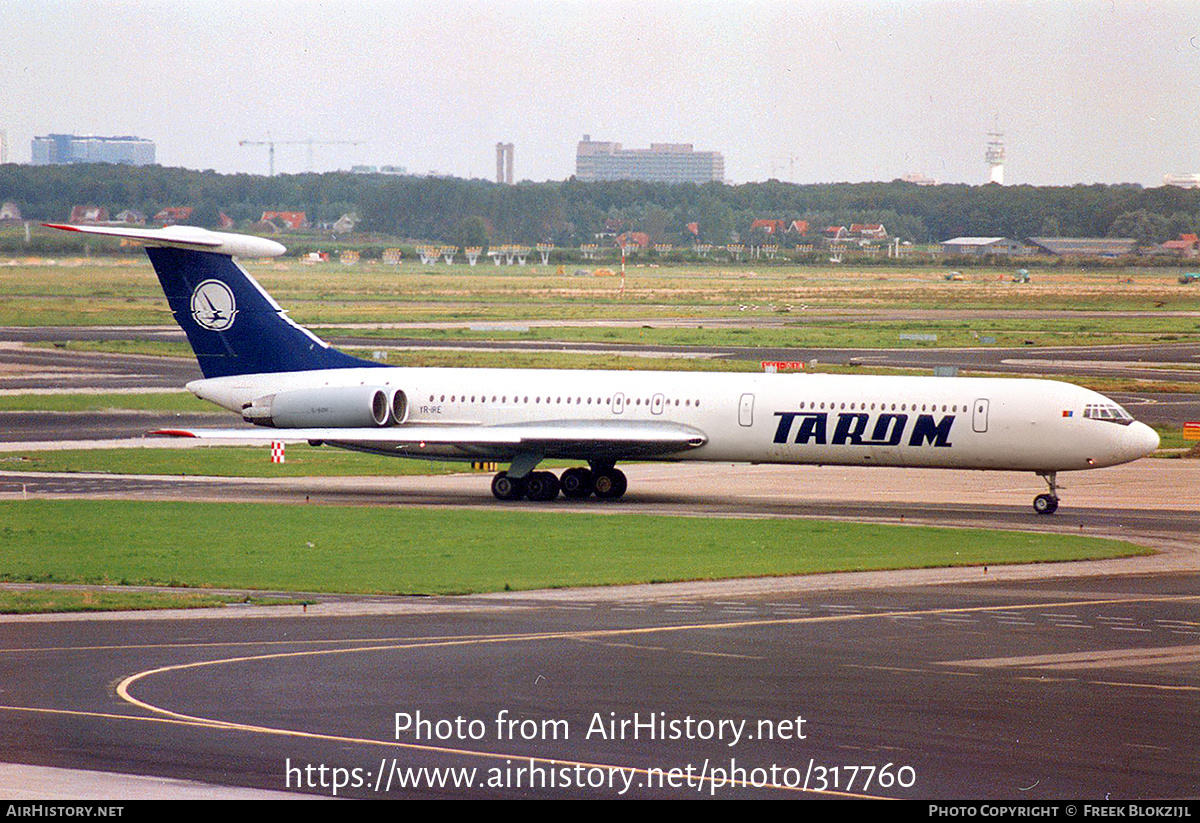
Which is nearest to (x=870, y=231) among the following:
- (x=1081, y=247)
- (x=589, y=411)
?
(x=1081, y=247)

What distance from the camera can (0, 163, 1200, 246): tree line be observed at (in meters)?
105

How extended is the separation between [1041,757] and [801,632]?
8.10 m

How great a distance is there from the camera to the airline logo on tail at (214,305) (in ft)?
150

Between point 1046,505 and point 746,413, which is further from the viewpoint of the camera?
point 746,413

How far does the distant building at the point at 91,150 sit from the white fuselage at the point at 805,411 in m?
66.3

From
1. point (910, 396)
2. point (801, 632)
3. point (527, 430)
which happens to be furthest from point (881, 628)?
point (527, 430)

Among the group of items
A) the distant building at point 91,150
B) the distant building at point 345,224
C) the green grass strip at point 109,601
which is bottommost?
the green grass strip at point 109,601

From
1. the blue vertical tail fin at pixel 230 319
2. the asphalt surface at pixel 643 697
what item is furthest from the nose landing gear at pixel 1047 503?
the blue vertical tail fin at pixel 230 319

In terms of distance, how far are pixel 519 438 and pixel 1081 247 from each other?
93.3m

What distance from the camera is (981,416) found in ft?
133

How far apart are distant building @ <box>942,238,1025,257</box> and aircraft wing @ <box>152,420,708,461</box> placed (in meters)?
93.7

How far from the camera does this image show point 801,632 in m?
24.9

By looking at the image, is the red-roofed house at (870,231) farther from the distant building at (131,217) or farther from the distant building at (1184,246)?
the distant building at (131,217)

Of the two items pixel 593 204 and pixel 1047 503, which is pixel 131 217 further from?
pixel 1047 503
